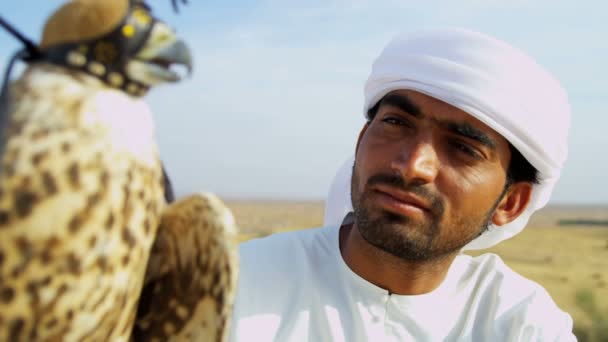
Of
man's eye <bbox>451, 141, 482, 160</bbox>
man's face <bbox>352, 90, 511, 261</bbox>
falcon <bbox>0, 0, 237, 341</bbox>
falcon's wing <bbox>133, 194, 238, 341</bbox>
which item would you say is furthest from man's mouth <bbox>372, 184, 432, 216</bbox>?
falcon <bbox>0, 0, 237, 341</bbox>

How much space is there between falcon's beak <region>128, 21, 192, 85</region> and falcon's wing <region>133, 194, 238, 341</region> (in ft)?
1.12

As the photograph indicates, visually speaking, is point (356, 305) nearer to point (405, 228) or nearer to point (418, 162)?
point (405, 228)

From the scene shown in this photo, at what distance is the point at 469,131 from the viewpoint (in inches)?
97.7

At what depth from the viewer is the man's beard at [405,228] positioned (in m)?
2.34

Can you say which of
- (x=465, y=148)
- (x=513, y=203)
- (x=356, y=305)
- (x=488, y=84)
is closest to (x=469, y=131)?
(x=465, y=148)

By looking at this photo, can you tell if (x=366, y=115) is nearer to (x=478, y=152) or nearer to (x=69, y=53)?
(x=478, y=152)

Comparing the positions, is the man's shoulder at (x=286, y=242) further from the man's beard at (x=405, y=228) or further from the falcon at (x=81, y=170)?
the falcon at (x=81, y=170)

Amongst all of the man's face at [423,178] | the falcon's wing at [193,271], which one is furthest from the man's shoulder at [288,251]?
the falcon's wing at [193,271]

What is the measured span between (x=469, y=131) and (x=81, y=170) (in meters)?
1.74

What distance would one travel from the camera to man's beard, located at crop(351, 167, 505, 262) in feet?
7.68

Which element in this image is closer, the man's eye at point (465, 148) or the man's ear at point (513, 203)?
the man's eye at point (465, 148)

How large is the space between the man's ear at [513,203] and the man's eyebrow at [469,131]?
37 centimetres

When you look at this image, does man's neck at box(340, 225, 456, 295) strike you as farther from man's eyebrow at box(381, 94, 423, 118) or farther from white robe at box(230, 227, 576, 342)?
man's eyebrow at box(381, 94, 423, 118)

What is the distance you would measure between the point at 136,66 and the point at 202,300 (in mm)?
568
